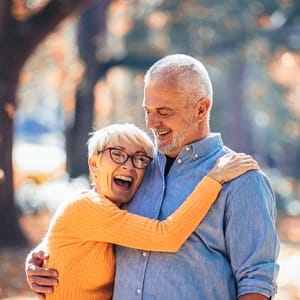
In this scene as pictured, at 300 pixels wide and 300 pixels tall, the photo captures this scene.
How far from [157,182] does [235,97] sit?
26235mm

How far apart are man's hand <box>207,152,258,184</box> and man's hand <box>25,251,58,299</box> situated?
77 centimetres

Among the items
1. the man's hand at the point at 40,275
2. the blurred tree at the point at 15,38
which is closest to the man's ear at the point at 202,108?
the man's hand at the point at 40,275

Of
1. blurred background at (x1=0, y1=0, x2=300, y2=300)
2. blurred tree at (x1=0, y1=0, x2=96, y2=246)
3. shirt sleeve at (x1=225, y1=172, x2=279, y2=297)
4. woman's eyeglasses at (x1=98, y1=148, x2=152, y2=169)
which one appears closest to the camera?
shirt sleeve at (x1=225, y1=172, x2=279, y2=297)

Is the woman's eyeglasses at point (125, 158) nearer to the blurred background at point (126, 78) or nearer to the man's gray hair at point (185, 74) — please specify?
the man's gray hair at point (185, 74)

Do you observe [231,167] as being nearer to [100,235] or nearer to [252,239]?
[252,239]

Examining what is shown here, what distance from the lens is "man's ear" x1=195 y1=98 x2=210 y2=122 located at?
9.80 ft

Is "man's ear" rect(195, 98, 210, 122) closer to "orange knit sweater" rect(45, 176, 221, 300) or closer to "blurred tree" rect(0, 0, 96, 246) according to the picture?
"orange knit sweater" rect(45, 176, 221, 300)

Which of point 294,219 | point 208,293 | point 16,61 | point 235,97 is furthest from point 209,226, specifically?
point 235,97

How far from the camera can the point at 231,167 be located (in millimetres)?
2887

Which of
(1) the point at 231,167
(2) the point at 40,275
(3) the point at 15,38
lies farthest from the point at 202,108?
(3) the point at 15,38

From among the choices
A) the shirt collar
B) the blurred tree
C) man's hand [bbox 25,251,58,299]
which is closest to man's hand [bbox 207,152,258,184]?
the shirt collar

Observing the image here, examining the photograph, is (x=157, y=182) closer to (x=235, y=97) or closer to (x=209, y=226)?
(x=209, y=226)

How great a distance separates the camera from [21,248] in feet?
40.0

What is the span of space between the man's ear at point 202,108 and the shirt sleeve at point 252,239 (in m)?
0.33
